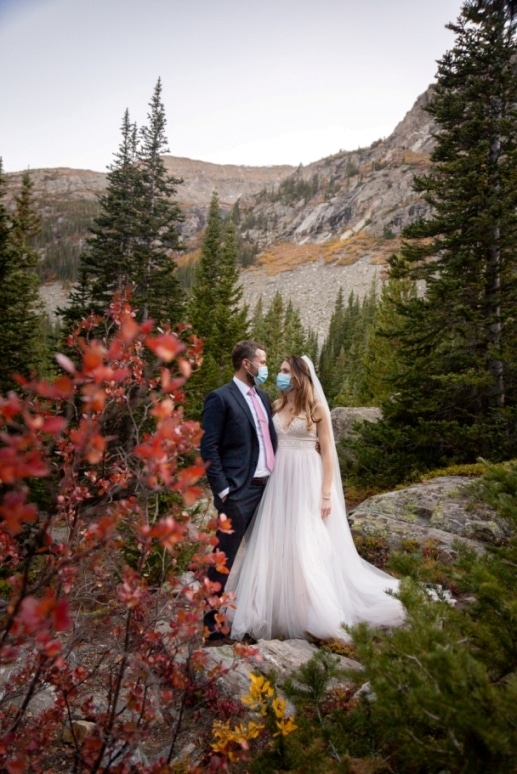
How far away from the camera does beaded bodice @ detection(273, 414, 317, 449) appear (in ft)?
16.2

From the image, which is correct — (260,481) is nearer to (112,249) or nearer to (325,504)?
(325,504)

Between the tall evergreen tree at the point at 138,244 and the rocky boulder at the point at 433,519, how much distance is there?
12.5 metres

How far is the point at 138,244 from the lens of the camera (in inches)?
759

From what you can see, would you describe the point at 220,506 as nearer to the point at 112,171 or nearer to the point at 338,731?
the point at 338,731

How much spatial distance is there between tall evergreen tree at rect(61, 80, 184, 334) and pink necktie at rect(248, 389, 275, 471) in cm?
1330

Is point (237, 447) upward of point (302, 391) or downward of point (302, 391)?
downward

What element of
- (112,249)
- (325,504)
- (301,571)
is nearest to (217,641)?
(301,571)

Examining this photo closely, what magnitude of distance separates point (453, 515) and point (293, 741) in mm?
5714

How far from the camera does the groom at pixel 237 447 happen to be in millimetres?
4398

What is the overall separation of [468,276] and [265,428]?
6.84 meters

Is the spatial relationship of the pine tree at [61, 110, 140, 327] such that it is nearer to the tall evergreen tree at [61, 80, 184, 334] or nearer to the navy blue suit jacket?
the tall evergreen tree at [61, 80, 184, 334]

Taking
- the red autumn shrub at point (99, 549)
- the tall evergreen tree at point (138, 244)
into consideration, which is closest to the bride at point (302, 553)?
the red autumn shrub at point (99, 549)

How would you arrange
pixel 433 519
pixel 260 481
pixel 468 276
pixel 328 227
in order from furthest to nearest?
pixel 328 227 → pixel 468 276 → pixel 433 519 → pixel 260 481

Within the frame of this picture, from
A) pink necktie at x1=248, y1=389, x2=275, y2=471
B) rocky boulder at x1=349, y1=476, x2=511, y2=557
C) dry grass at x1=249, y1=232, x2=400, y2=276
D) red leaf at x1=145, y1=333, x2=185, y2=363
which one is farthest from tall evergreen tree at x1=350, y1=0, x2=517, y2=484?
dry grass at x1=249, y1=232, x2=400, y2=276
